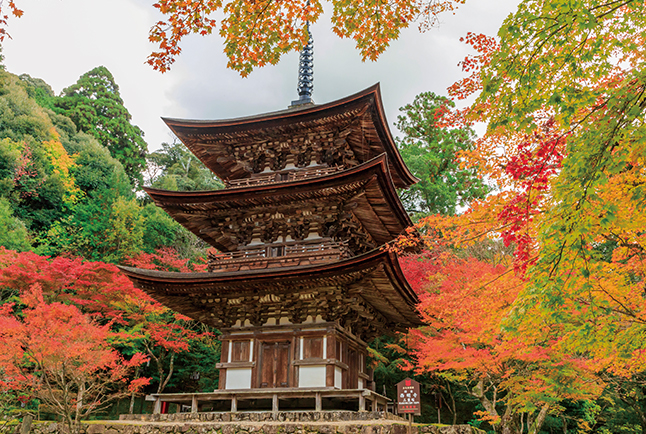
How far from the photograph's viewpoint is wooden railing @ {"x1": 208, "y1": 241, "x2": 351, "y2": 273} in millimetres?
12125

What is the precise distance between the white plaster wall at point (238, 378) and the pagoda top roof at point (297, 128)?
6.54 meters

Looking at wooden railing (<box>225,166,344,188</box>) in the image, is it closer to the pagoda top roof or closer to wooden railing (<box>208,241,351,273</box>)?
A: the pagoda top roof

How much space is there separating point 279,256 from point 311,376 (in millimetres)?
3542

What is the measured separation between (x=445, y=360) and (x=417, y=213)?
54.4ft

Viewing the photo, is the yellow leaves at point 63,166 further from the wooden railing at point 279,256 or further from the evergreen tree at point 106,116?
the wooden railing at point 279,256

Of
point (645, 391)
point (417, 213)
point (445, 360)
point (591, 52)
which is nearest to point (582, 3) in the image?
point (591, 52)

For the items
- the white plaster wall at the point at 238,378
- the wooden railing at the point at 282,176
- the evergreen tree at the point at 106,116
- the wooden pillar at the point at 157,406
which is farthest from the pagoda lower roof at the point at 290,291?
the evergreen tree at the point at 106,116

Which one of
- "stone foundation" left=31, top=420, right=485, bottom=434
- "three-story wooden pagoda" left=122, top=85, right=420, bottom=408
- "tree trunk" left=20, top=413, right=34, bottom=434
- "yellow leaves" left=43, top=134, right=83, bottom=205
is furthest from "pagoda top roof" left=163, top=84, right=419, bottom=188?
"yellow leaves" left=43, top=134, right=83, bottom=205

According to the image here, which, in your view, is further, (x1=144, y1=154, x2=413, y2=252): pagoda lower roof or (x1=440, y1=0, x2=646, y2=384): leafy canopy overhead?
(x1=144, y1=154, x2=413, y2=252): pagoda lower roof

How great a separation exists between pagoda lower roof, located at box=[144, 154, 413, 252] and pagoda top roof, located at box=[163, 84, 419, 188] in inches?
86.8

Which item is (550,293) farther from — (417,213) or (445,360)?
(417,213)

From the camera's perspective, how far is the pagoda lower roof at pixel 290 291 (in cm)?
1095

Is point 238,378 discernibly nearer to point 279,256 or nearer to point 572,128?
point 279,256

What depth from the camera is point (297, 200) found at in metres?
12.8
